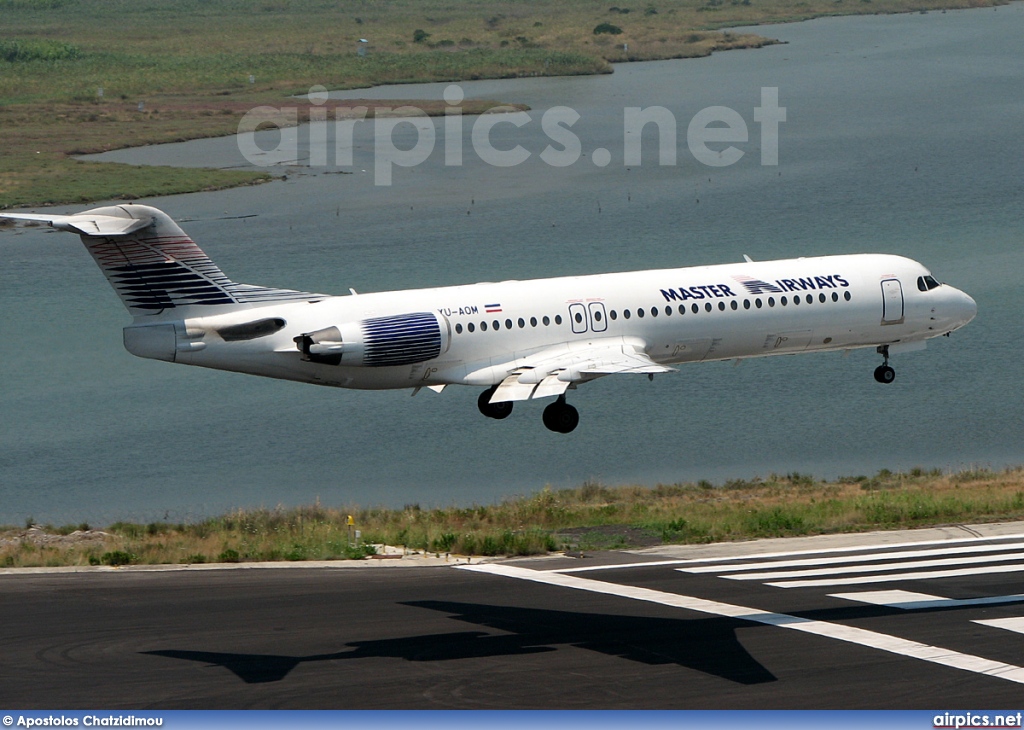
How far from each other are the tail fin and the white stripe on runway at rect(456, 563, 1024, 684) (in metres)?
15.1

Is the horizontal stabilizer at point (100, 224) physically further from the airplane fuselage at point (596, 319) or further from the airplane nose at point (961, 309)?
the airplane nose at point (961, 309)

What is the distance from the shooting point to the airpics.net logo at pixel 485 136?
12850 cm

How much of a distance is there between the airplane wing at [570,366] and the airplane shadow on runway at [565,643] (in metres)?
17.0

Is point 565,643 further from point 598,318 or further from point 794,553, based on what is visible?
point 598,318

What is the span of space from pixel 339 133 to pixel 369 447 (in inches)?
2930

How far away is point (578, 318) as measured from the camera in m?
50.5

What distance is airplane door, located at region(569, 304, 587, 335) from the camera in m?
50.5

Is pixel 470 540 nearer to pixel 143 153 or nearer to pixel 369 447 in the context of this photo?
pixel 369 447

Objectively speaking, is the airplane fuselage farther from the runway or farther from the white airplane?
the runway

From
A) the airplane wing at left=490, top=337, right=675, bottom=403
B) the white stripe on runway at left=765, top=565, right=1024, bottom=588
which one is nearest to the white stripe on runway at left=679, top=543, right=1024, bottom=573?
the white stripe on runway at left=765, top=565, right=1024, bottom=588

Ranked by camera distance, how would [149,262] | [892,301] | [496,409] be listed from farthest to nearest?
[892,301]
[496,409]
[149,262]

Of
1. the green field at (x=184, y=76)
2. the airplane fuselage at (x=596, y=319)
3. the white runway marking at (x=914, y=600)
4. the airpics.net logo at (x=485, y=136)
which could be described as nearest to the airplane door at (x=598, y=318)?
the airplane fuselage at (x=596, y=319)

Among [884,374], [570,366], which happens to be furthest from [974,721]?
[884,374]

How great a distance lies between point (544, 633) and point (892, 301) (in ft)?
94.1
